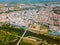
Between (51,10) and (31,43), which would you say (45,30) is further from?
(51,10)

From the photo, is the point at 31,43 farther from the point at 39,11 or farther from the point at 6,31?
the point at 39,11

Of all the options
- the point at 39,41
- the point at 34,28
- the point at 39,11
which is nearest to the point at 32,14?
the point at 39,11

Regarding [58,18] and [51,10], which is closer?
[58,18]

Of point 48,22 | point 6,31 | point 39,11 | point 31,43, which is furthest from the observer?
point 39,11

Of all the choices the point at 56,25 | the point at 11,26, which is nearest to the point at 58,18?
the point at 56,25

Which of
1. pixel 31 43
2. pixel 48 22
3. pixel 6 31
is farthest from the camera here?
pixel 48 22

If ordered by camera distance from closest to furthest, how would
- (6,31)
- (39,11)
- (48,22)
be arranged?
1. (6,31)
2. (48,22)
3. (39,11)
